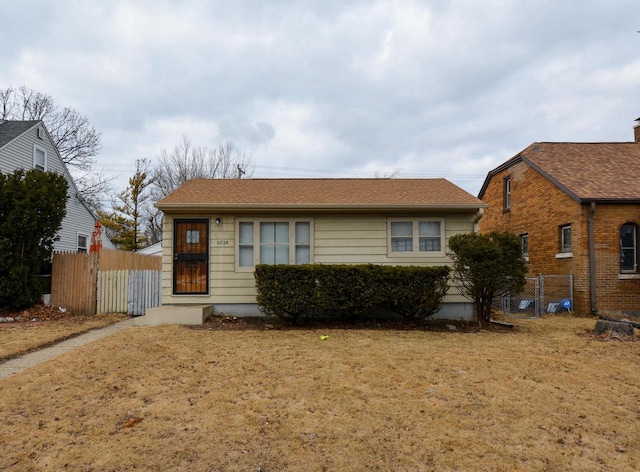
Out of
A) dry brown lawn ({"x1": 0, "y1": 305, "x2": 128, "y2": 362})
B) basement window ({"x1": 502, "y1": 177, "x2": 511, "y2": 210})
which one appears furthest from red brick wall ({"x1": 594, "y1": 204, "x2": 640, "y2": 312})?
dry brown lawn ({"x1": 0, "y1": 305, "x2": 128, "y2": 362})

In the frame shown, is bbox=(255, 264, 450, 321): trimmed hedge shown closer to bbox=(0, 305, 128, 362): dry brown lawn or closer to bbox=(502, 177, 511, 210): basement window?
bbox=(0, 305, 128, 362): dry brown lawn

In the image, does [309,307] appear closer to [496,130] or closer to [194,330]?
[194,330]

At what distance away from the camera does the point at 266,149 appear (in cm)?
2930

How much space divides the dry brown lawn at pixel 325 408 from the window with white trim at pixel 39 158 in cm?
1386

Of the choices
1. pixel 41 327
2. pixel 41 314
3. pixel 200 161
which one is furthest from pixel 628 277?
pixel 200 161

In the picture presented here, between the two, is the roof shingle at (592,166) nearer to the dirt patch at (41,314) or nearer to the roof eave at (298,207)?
the roof eave at (298,207)

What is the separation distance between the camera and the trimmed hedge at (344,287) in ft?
26.3

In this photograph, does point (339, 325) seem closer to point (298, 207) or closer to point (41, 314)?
point (298, 207)

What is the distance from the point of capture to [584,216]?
1139 cm

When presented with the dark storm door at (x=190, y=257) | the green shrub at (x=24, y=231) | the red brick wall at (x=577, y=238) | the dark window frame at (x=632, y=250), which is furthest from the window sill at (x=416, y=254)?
the green shrub at (x=24, y=231)

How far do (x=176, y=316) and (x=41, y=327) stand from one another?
287 centimetres

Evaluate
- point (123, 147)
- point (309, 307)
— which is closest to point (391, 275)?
point (309, 307)

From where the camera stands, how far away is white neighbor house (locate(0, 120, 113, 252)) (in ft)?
49.2

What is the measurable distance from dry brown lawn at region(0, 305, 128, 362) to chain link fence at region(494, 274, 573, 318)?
429 inches
